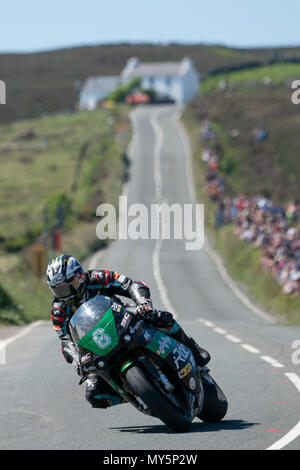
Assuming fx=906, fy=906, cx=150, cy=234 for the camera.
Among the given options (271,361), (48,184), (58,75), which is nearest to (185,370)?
(271,361)

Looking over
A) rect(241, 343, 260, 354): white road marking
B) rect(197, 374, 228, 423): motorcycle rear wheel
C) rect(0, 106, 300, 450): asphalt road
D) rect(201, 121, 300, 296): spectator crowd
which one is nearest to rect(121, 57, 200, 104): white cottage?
rect(201, 121, 300, 296): spectator crowd

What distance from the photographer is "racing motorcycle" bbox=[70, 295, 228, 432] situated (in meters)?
7.84

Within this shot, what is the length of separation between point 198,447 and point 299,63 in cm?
14835

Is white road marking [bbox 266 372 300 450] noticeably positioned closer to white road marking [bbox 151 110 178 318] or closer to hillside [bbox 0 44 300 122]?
white road marking [bbox 151 110 178 318]

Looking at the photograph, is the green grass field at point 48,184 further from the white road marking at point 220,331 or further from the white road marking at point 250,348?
the white road marking at point 250,348

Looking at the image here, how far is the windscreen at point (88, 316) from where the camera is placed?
311 inches

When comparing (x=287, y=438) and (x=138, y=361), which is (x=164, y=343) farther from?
(x=287, y=438)

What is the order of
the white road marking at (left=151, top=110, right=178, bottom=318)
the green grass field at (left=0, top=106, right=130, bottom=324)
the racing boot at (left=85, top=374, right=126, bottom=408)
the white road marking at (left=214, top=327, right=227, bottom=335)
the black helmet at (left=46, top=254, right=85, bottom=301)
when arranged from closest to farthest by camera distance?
the racing boot at (left=85, top=374, right=126, bottom=408), the black helmet at (left=46, top=254, right=85, bottom=301), the white road marking at (left=214, top=327, right=227, bottom=335), the green grass field at (left=0, top=106, right=130, bottom=324), the white road marking at (left=151, top=110, right=178, bottom=318)

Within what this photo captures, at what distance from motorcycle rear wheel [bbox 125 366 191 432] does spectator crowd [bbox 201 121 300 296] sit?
65.3 feet

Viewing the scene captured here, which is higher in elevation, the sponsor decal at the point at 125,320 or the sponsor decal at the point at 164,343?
the sponsor decal at the point at 125,320

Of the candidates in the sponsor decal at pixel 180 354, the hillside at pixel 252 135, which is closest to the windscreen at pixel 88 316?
the sponsor decal at pixel 180 354

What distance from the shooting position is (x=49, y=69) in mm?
196125

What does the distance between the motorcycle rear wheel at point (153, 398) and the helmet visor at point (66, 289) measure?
117 cm

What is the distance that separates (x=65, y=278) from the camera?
858cm
